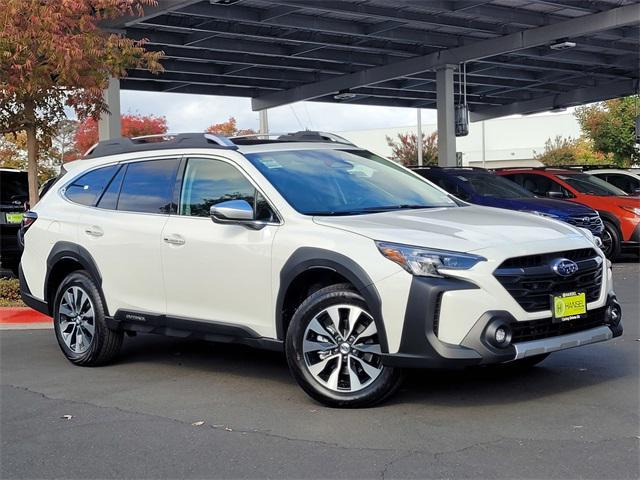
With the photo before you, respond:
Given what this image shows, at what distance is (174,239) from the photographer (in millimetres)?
6953

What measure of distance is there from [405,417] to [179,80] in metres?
25.2

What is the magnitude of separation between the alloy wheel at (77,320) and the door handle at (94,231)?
48 cm

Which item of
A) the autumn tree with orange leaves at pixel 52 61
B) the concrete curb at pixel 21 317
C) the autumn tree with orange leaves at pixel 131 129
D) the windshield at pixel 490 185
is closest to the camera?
the concrete curb at pixel 21 317

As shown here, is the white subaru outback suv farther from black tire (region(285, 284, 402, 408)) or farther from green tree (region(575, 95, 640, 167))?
green tree (region(575, 95, 640, 167))

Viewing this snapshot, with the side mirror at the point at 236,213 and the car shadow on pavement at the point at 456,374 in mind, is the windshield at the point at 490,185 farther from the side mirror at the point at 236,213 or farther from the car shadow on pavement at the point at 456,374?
the side mirror at the point at 236,213

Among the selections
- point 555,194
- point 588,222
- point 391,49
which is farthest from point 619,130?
point 588,222

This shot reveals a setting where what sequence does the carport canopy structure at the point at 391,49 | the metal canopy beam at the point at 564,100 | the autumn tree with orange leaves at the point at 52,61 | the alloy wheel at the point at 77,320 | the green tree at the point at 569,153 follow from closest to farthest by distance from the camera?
the alloy wheel at the point at 77,320 → the autumn tree with orange leaves at the point at 52,61 → the carport canopy structure at the point at 391,49 → the metal canopy beam at the point at 564,100 → the green tree at the point at 569,153

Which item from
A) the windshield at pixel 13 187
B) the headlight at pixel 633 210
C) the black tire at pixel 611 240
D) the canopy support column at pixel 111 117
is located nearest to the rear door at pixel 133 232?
the windshield at pixel 13 187

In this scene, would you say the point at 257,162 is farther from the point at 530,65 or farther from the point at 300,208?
the point at 530,65

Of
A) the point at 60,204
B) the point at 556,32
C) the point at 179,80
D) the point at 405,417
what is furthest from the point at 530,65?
the point at 405,417

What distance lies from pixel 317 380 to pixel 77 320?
2792 millimetres

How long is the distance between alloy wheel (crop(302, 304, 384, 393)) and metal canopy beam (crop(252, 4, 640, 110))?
1770 centimetres

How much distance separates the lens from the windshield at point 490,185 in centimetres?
1501

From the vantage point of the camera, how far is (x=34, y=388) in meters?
7.07
